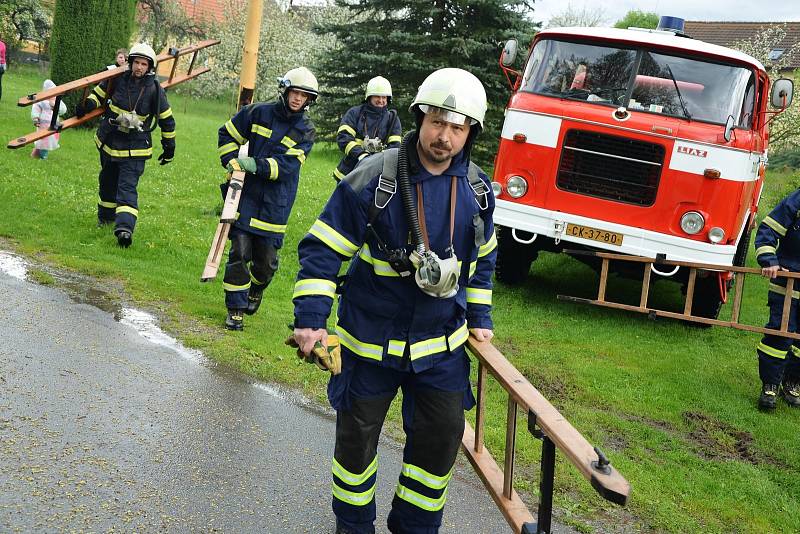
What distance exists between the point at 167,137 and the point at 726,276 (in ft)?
19.9

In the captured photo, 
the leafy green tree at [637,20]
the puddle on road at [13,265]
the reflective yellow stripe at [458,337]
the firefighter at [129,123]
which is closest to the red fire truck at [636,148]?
the firefighter at [129,123]

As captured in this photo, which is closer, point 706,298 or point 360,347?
point 360,347

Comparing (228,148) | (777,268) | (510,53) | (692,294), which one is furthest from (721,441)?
(510,53)

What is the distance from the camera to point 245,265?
7.29m

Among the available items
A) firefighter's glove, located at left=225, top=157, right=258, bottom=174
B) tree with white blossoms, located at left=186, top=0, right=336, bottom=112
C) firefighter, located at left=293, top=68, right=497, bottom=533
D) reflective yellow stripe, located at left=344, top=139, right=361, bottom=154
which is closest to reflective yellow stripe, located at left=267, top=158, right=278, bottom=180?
firefighter's glove, located at left=225, top=157, right=258, bottom=174

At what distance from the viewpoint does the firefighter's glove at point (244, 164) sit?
22.5 ft

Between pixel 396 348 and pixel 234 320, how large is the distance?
3.85 meters

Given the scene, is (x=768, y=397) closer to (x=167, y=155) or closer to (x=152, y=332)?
(x=152, y=332)

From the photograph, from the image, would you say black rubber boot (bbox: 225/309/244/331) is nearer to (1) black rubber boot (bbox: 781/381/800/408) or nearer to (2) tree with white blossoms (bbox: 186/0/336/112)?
(1) black rubber boot (bbox: 781/381/800/408)

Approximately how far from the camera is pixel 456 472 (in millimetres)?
5059

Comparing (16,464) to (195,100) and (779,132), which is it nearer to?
(779,132)

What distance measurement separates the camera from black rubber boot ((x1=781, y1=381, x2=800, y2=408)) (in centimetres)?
734

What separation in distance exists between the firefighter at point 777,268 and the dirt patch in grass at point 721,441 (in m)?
0.76

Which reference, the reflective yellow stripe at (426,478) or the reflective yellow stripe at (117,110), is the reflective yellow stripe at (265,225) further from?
the reflective yellow stripe at (426,478)
